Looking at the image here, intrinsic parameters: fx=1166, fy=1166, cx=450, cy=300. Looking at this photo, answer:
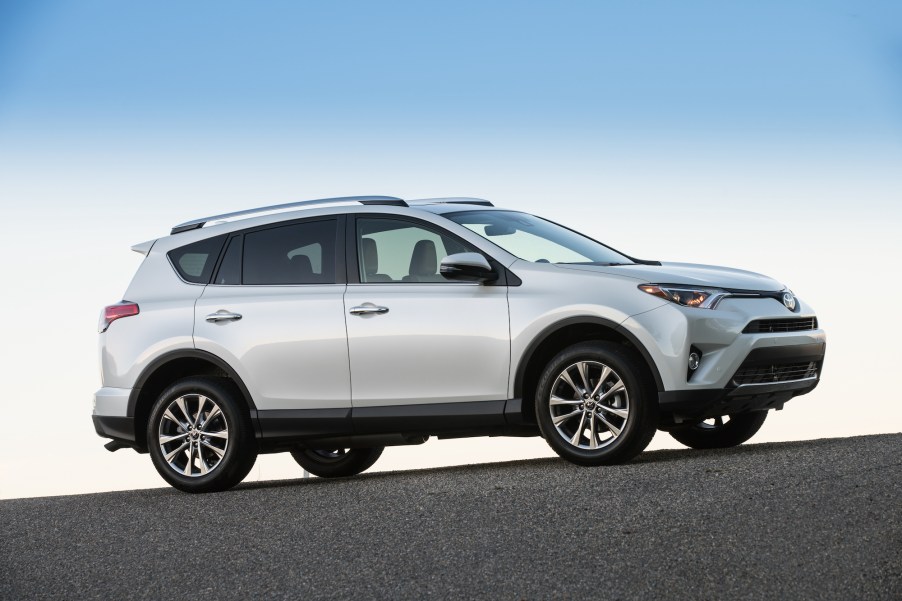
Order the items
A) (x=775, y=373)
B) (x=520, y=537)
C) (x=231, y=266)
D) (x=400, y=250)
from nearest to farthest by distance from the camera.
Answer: (x=520, y=537)
(x=775, y=373)
(x=400, y=250)
(x=231, y=266)

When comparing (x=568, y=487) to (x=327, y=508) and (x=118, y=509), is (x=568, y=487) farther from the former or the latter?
(x=118, y=509)

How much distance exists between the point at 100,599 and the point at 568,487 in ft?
9.39

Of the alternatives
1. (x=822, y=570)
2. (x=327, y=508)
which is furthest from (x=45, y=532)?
(x=822, y=570)

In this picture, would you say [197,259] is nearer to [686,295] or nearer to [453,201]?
[453,201]

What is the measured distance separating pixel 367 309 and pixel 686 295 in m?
2.26

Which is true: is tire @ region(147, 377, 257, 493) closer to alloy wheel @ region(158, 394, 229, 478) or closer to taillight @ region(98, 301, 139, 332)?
alloy wheel @ region(158, 394, 229, 478)

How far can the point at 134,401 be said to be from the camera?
9.32 metres

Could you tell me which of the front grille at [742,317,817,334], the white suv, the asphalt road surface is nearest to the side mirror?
the white suv

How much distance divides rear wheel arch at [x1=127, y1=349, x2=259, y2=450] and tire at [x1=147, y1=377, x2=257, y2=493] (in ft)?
0.46

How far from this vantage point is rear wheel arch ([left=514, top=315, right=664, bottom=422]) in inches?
312

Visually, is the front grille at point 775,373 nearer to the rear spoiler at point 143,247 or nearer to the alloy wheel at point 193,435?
the alloy wheel at point 193,435

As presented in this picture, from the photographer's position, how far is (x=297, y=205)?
923 centimetres

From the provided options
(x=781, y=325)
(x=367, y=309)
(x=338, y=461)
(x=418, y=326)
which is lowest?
(x=338, y=461)

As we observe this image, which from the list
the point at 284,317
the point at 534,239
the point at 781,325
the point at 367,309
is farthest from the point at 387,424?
the point at 781,325
